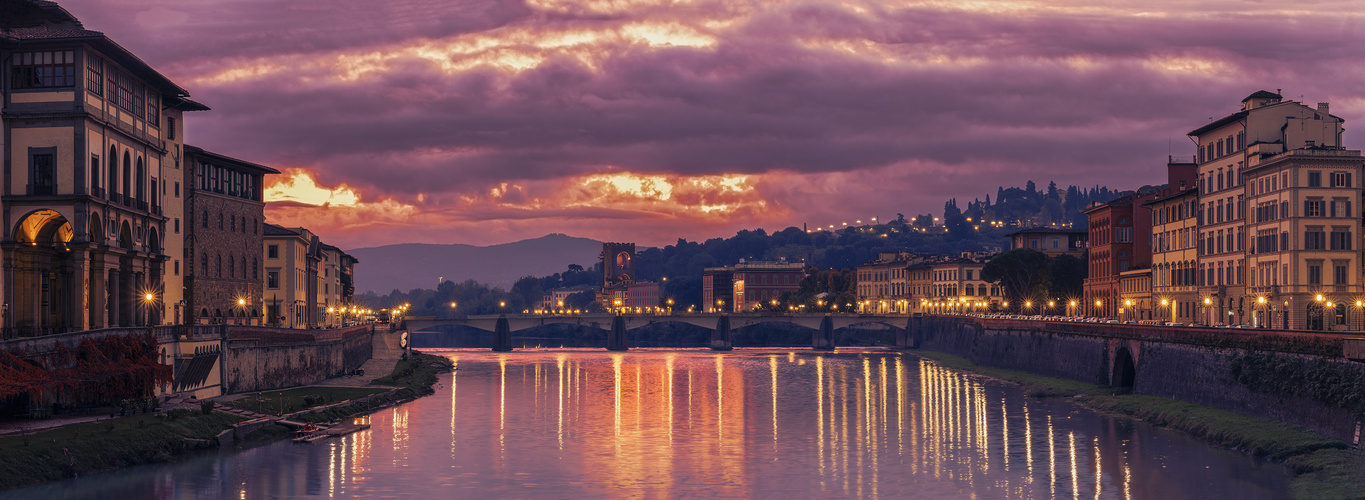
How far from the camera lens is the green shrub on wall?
51000 millimetres

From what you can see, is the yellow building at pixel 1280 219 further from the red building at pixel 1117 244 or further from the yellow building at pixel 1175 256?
the red building at pixel 1117 244

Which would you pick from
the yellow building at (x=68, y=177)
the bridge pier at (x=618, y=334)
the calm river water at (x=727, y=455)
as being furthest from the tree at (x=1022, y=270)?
the yellow building at (x=68, y=177)

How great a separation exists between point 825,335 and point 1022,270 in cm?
4753

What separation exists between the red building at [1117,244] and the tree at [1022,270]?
1597 cm

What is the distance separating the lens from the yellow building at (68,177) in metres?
62.8

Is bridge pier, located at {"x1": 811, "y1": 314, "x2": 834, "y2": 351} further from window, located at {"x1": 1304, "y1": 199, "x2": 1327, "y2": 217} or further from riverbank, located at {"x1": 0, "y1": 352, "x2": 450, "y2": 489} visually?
riverbank, located at {"x1": 0, "y1": 352, "x2": 450, "y2": 489}

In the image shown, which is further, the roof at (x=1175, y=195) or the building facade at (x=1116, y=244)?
the building facade at (x=1116, y=244)

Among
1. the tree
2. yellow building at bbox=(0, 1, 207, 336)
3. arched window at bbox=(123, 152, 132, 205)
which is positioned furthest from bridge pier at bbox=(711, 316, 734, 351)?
arched window at bbox=(123, 152, 132, 205)

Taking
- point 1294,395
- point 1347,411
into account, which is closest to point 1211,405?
point 1294,395

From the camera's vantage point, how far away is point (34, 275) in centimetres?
6359

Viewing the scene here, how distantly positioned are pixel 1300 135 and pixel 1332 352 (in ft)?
136

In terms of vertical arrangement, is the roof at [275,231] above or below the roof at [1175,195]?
below

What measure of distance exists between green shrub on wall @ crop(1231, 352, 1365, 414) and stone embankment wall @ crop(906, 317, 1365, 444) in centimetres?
5

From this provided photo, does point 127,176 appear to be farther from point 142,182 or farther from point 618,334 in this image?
point 618,334
